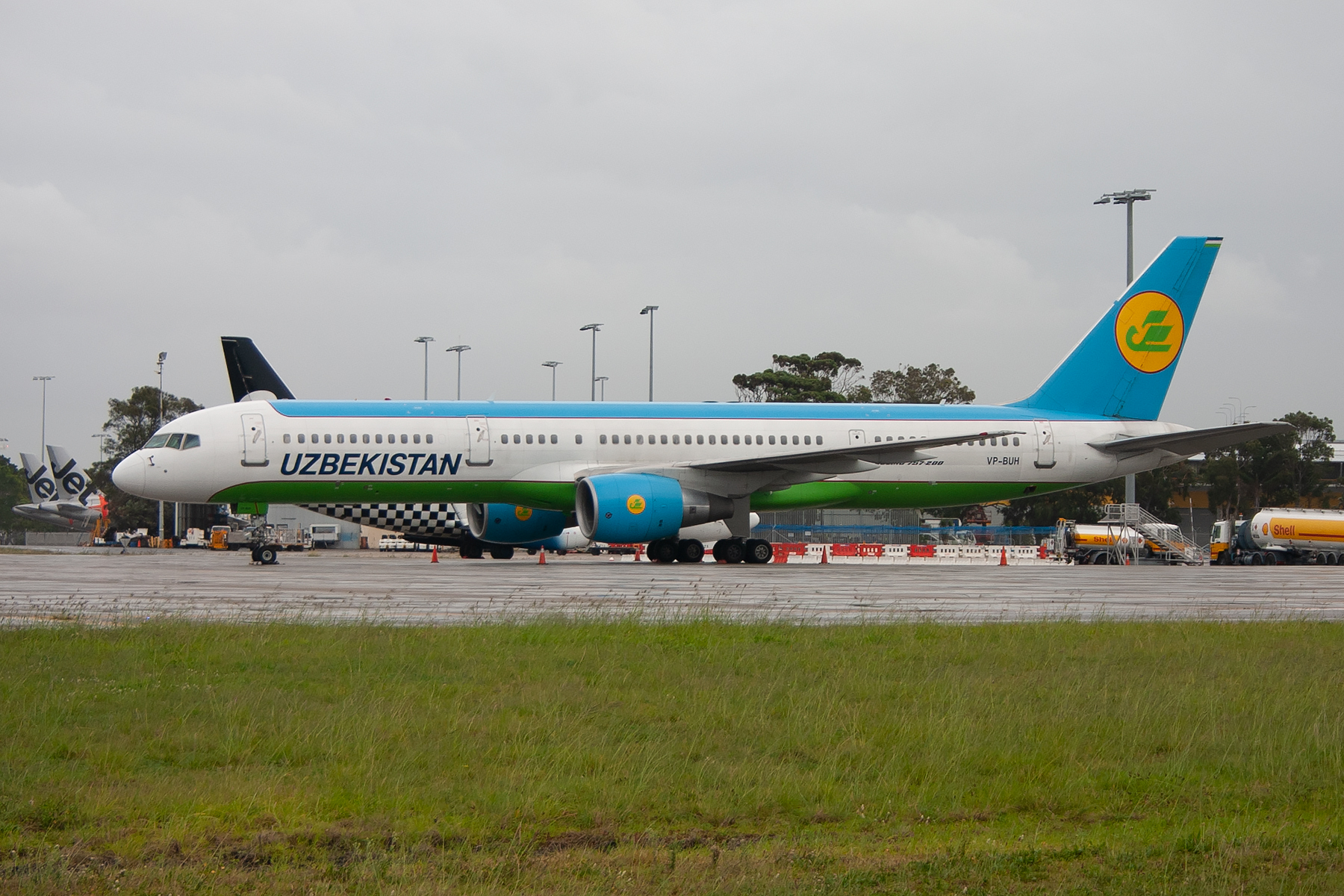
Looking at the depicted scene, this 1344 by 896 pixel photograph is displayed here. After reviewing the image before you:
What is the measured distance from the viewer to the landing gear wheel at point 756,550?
2914 cm

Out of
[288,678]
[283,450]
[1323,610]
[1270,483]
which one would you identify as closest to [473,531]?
[283,450]

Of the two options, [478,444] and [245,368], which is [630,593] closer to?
[478,444]

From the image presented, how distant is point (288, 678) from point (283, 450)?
19.4 metres

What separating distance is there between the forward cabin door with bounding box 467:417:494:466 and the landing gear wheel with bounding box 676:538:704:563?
5.44 m

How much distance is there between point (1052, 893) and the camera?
412 centimetres

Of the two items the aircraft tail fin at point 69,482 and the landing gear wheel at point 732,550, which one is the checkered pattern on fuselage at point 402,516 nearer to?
the landing gear wheel at point 732,550

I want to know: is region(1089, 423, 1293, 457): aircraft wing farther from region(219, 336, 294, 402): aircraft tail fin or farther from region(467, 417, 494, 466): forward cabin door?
region(219, 336, 294, 402): aircraft tail fin

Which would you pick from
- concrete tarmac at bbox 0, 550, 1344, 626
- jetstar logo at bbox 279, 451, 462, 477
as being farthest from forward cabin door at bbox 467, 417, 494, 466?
concrete tarmac at bbox 0, 550, 1344, 626

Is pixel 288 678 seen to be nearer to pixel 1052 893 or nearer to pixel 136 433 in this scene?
pixel 1052 893

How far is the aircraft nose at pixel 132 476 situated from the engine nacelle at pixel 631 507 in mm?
9615

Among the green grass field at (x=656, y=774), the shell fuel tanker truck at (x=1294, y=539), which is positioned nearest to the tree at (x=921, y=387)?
the shell fuel tanker truck at (x=1294, y=539)

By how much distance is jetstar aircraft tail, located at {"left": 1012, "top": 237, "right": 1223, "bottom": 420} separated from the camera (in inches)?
1254

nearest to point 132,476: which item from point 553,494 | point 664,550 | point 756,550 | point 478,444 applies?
point 478,444

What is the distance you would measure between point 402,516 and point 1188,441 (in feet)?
66.7
